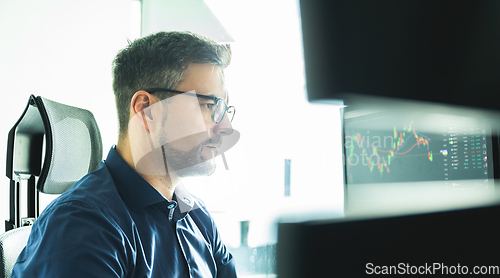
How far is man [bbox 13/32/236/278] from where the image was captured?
53 cm

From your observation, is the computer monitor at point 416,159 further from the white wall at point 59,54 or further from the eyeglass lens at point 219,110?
the white wall at point 59,54

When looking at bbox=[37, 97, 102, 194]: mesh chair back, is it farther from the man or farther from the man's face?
the man's face

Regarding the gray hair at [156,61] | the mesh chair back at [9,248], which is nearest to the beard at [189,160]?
the gray hair at [156,61]

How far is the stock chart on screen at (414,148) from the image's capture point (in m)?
0.37

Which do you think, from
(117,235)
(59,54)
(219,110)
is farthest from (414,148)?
(59,54)

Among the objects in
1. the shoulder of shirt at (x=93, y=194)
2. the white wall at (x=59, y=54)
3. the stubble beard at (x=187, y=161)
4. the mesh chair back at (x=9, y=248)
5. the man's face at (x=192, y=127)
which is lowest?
the mesh chair back at (x=9, y=248)

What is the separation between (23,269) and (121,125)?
29 cm

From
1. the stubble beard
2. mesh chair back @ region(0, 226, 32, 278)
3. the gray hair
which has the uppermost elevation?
the gray hair

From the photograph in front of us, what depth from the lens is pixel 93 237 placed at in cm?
45

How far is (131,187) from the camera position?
568 millimetres

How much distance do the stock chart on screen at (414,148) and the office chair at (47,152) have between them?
0.63 meters

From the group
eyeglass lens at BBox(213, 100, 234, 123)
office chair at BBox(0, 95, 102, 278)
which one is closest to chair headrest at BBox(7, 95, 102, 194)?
office chair at BBox(0, 95, 102, 278)

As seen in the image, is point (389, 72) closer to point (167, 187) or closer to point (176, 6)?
point (167, 187)

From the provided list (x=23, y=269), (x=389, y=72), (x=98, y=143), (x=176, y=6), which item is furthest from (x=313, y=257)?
(x=176, y=6)
